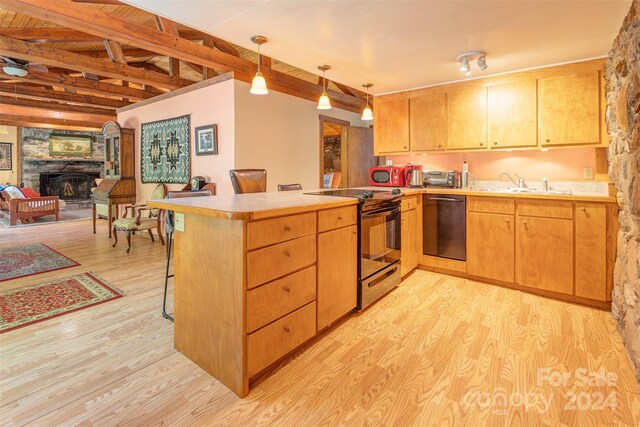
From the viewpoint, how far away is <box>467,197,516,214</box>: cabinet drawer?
3.13m

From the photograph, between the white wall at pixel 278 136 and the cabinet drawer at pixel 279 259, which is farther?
the white wall at pixel 278 136

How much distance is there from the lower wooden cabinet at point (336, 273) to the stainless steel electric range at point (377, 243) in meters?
0.08

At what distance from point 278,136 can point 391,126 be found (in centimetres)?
163

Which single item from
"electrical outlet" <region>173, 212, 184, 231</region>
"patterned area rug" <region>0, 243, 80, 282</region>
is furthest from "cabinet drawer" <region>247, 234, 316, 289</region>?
"patterned area rug" <region>0, 243, 80, 282</region>

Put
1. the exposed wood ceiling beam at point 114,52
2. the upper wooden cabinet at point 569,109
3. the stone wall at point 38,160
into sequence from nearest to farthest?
1. the upper wooden cabinet at point 569,109
2. the exposed wood ceiling beam at point 114,52
3. the stone wall at point 38,160

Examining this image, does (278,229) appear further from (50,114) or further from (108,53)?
(50,114)

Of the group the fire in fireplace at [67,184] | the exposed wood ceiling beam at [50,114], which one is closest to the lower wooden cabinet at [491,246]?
the exposed wood ceiling beam at [50,114]

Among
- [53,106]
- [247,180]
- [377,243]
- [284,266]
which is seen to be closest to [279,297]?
[284,266]

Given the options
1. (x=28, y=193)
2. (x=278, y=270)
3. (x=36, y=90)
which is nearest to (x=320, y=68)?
(x=278, y=270)

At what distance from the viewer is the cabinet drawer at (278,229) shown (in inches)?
64.2

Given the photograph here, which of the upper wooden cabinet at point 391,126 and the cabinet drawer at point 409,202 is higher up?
the upper wooden cabinet at point 391,126

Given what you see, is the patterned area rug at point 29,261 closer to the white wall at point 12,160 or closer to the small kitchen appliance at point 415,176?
the small kitchen appliance at point 415,176

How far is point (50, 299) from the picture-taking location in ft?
9.44

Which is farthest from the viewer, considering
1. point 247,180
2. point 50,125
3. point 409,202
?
point 50,125
